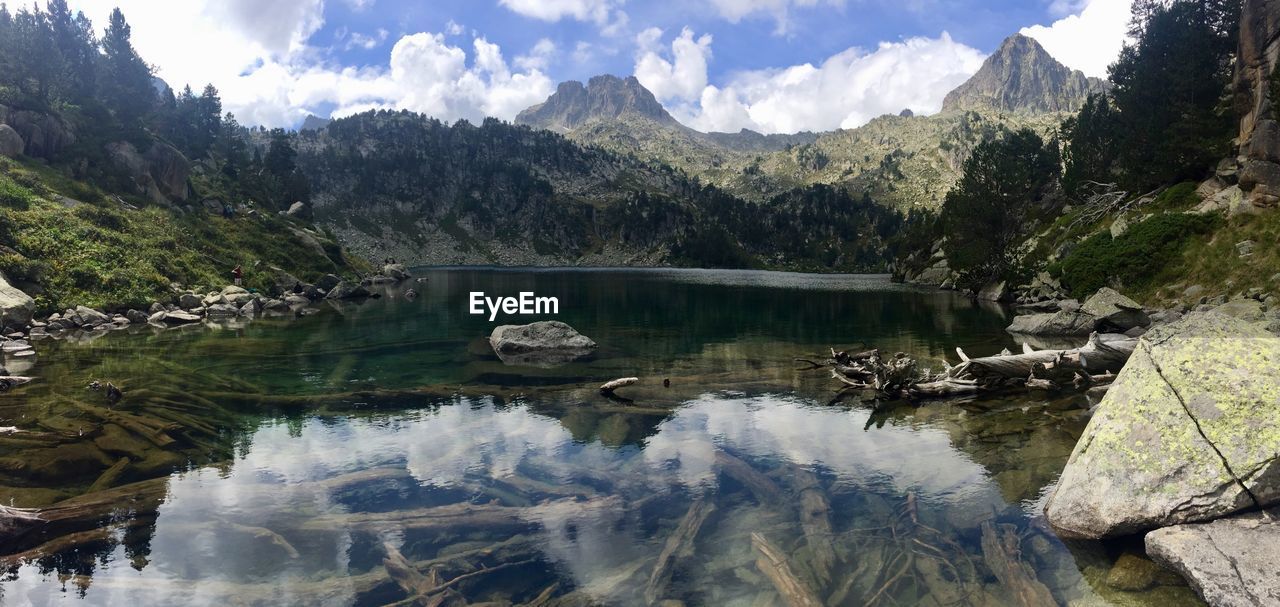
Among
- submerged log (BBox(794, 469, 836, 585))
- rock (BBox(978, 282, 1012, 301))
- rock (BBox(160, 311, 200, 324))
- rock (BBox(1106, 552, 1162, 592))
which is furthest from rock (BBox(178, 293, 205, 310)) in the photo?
rock (BBox(978, 282, 1012, 301))

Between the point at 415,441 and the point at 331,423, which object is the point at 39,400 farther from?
the point at 415,441

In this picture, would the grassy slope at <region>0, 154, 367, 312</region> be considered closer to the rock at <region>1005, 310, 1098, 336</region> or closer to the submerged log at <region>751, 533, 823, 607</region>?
the submerged log at <region>751, 533, 823, 607</region>

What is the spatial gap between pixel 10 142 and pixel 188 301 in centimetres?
3705

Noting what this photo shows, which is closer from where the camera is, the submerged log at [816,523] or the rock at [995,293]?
the submerged log at [816,523]

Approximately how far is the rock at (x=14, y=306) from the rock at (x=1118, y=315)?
83.2 meters

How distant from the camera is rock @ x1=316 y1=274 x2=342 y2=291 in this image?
92613mm

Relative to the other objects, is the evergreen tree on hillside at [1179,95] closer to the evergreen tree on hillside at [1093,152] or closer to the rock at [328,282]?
the evergreen tree on hillside at [1093,152]

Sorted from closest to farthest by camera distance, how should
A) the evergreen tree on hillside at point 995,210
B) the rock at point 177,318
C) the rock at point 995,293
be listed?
the rock at point 177,318 → the rock at point 995,293 → the evergreen tree on hillside at point 995,210

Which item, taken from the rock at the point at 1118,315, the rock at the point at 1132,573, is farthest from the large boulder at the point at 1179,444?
the rock at the point at 1118,315

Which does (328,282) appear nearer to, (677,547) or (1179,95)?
(677,547)

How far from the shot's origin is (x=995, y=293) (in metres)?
84.7

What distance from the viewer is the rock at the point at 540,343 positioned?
133 ft

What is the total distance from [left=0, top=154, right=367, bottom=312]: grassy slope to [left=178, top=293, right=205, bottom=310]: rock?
1.38 metres

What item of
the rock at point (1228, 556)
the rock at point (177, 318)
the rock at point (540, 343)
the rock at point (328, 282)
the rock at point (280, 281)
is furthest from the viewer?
the rock at point (328, 282)
